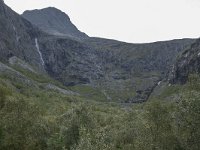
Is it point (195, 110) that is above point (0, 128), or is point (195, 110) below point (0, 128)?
above

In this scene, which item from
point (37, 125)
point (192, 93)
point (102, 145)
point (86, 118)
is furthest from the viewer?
point (86, 118)

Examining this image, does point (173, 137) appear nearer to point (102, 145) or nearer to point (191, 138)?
point (191, 138)

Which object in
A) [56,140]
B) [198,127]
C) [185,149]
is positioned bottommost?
[56,140]

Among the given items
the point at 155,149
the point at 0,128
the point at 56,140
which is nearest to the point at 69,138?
the point at 56,140

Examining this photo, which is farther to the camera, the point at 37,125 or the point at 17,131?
the point at 37,125

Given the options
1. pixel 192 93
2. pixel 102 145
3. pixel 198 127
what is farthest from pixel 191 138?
pixel 102 145

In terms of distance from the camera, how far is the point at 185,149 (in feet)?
209

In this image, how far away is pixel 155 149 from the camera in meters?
68.7

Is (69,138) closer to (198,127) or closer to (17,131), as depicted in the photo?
(17,131)

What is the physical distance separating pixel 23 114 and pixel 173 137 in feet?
124

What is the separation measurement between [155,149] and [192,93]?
13.1m

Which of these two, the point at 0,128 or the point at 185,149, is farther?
the point at 0,128

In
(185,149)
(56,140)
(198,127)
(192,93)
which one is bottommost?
(56,140)

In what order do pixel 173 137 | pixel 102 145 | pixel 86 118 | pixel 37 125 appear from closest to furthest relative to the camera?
1. pixel 102 145
2. pixel 173 137
3. pixel 37 125
4. pixel 86 118
